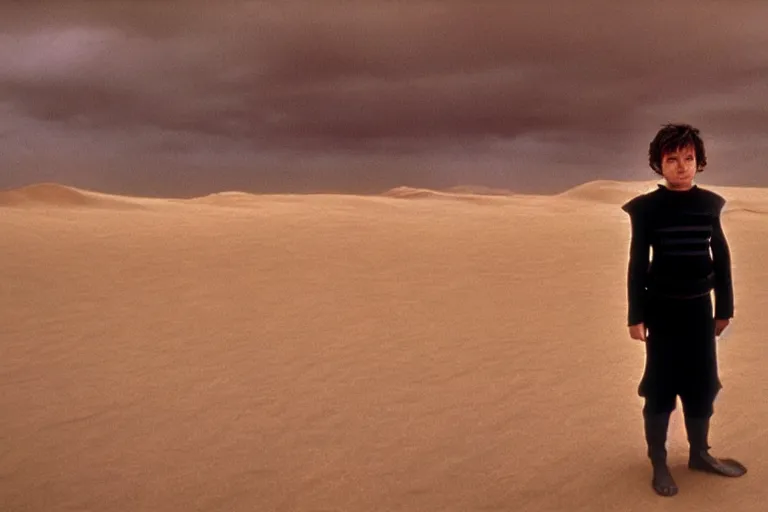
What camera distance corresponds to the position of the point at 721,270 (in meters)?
3.60

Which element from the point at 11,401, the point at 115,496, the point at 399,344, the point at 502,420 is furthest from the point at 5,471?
the point at 399,344

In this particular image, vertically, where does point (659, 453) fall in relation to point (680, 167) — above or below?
below

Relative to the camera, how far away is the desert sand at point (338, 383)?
3.96 m

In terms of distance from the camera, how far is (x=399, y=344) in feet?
22.9

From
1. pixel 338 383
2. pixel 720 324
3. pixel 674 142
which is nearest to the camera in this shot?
pixel 674 142

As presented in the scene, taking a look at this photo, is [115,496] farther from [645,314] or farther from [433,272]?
[433,272]

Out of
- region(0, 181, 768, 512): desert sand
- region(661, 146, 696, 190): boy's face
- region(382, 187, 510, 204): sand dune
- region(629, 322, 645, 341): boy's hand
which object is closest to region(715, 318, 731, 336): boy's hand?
region(629, 322, 645, 341): boy's hand

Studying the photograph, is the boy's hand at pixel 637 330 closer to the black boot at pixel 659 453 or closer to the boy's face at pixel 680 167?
the black boot at pixel 659 453

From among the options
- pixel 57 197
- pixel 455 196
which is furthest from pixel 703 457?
pixel 455 196

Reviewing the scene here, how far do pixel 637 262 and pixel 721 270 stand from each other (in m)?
0.43

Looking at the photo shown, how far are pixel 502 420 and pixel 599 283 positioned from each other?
5470mm

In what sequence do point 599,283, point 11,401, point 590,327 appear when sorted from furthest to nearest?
point 599,283 → point 590,327 → point 11,401

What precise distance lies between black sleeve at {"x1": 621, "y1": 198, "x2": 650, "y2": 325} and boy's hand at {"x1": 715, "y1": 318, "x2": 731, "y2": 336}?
402mm

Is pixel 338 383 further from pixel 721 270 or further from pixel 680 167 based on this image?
pixel 680 167
